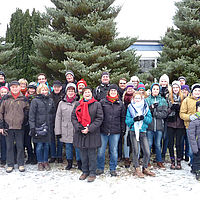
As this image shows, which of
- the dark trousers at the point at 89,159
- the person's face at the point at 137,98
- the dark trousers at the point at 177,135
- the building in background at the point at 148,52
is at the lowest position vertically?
the dark trousers at the point at 89,159

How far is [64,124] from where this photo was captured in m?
5.12

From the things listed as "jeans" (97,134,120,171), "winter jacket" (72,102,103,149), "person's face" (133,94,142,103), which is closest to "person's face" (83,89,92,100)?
"winter jacket" (72,102,103,149)

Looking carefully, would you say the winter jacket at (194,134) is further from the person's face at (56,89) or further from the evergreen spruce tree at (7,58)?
the evergreen spruce tree at (7,58)

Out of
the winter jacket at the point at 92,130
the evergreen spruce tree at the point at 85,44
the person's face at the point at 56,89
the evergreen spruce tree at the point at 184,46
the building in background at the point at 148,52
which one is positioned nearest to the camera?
the winter jacket at the point at 92,130

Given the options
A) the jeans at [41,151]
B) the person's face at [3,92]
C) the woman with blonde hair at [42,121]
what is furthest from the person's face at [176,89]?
the person's face at [3,92]

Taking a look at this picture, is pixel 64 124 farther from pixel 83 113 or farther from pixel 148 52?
pixel 148 52

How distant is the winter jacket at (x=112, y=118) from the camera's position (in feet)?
15.6

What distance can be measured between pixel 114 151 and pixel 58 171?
58.4 inches

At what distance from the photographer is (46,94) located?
516cm

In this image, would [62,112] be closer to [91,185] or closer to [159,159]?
[91,185]

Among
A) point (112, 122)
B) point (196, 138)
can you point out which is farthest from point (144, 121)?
point (196, 138)

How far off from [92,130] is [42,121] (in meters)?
1.35

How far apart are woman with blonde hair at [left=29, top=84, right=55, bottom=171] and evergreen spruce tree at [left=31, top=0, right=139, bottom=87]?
178cm

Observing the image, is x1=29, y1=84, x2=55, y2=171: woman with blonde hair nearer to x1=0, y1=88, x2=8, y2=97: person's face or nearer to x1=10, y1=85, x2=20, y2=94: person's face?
x1=10, y1=85, x2=20, y2=94: person's face
